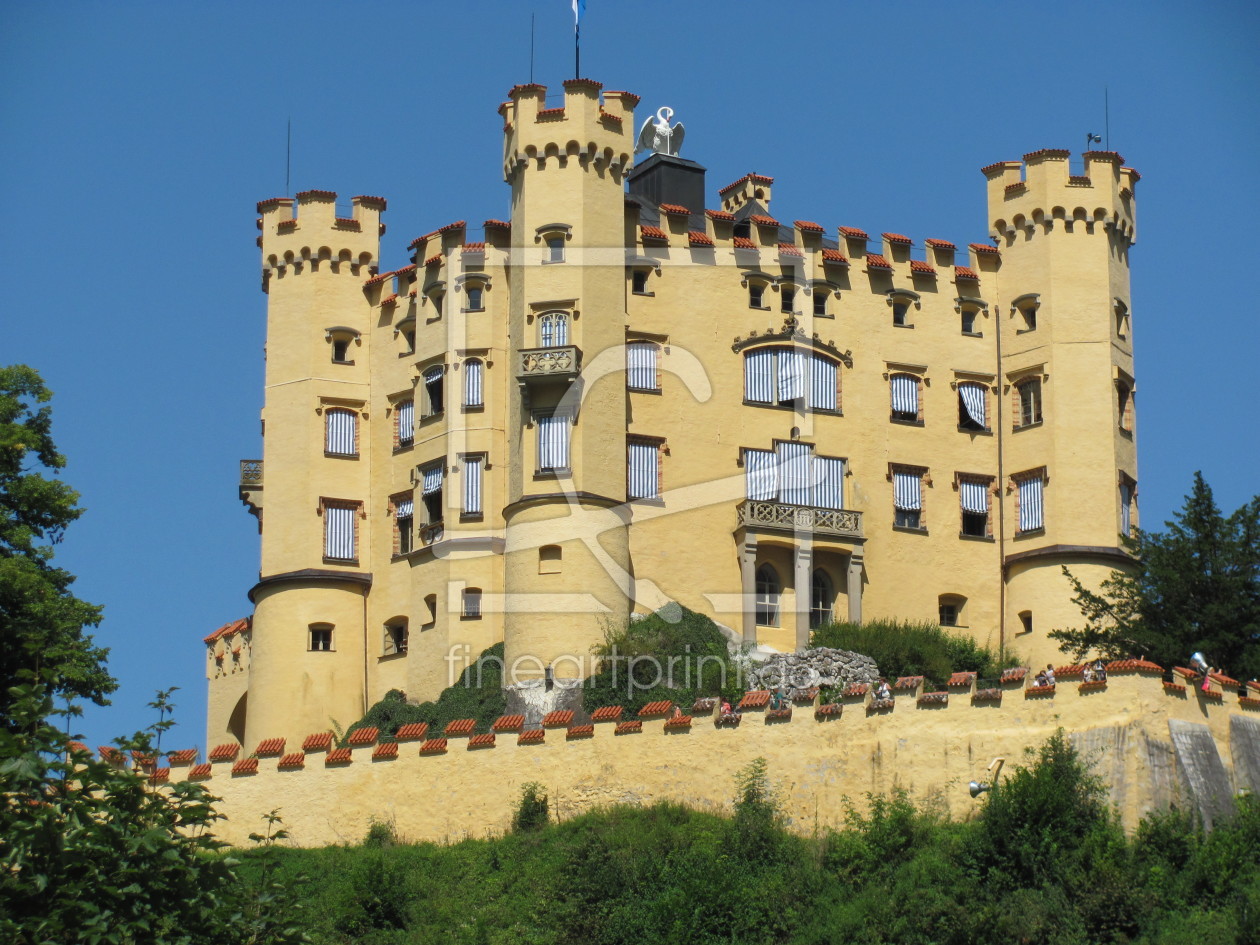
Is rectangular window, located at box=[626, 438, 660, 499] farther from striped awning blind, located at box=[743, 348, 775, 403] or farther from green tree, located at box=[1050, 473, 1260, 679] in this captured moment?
green tree, located at box=[1050, 473, 1260, 679]

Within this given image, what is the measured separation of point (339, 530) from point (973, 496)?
58.5 feet

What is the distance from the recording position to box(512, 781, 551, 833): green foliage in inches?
2008

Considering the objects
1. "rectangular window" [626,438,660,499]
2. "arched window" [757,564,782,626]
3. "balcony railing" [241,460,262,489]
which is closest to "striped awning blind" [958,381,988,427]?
"arched window" [757,564,782,626]

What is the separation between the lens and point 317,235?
230 ft

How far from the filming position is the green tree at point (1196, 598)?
2179 inches

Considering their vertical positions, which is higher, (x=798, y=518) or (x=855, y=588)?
(x=798, y=518)

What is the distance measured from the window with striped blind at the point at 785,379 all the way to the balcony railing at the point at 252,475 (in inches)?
564

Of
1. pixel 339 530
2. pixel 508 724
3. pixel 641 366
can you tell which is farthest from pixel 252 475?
pixel 508 724

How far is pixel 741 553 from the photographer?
6600 centimetres

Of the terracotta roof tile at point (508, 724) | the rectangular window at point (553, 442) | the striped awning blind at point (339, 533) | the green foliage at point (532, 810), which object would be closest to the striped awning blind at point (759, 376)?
the rectangular window at point (553, 442)

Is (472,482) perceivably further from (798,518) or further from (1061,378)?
(1061,378)

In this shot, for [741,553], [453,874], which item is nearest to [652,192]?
[741,553]

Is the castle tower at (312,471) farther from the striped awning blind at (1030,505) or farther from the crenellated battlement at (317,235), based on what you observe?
the striped awning blind at (1030,505)

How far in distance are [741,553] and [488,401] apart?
7926mm
